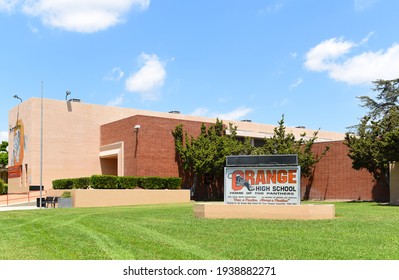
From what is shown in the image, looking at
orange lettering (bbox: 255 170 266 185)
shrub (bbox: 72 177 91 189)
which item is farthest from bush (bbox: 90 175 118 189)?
orange lettering (bbox: 255 170 266 185)

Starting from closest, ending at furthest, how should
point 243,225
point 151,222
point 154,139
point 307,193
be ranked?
point 243,225
point 151,222
point 154,139
point 307,193

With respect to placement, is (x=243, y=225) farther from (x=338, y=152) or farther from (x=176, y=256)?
(x=338, y=152)

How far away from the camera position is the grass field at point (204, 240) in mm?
9719

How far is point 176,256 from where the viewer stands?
952cm

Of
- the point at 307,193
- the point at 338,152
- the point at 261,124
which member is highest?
the point at 261,124

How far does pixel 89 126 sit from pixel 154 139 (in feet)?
29.3

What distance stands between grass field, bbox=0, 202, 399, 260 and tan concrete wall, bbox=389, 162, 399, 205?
1693 centimetres

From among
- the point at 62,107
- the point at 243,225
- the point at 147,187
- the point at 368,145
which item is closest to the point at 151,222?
the point at 243,225

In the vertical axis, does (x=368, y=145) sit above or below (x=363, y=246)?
above

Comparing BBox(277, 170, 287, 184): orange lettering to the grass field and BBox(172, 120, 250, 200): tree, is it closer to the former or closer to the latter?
the grass field

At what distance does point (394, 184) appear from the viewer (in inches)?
1268

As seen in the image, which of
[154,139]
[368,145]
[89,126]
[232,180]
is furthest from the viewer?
[89,126]

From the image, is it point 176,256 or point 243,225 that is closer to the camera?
point 176,256

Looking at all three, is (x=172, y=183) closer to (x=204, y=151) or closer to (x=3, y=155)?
(x=204, y=151)
